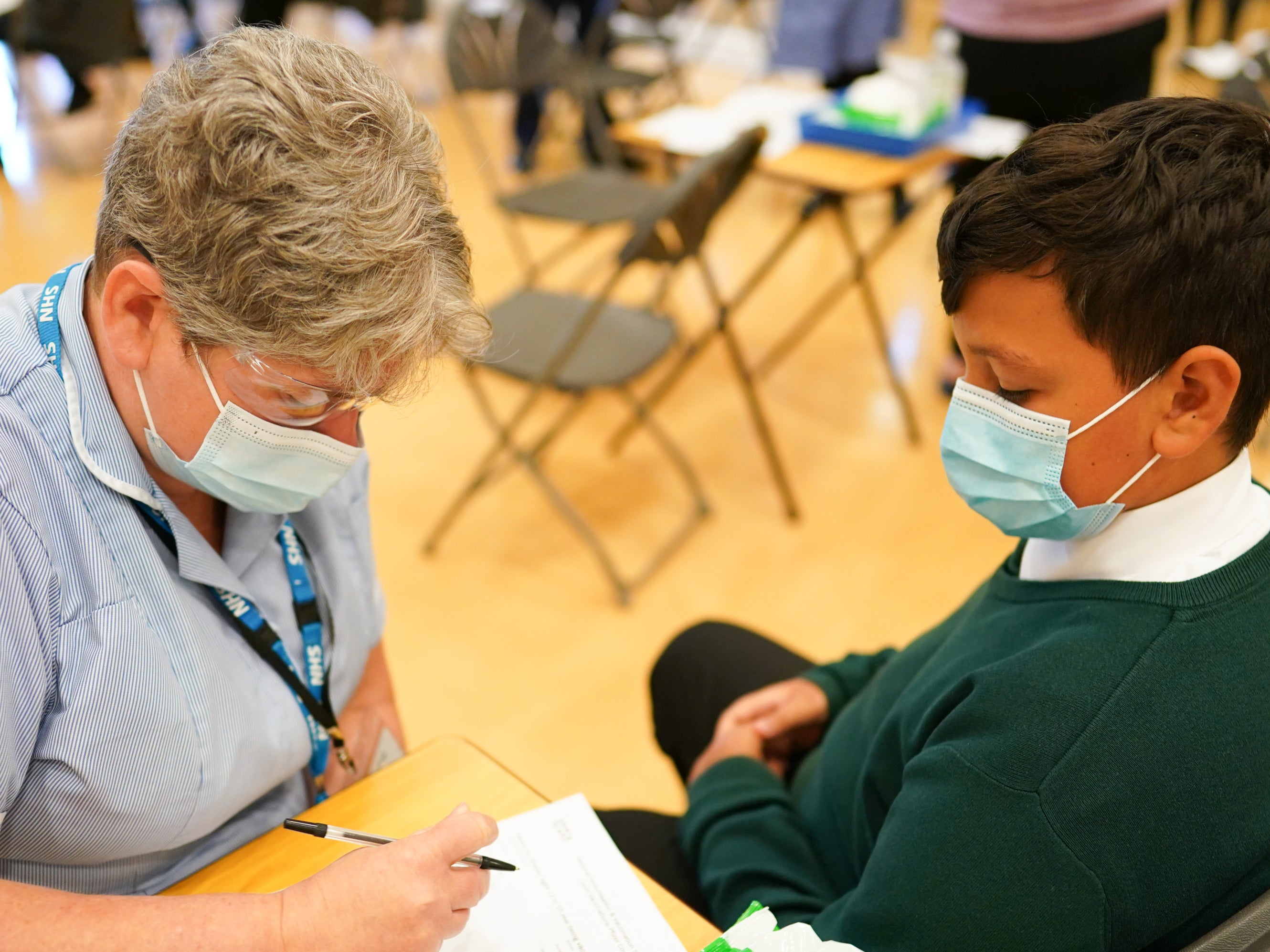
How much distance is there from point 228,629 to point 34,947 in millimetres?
333

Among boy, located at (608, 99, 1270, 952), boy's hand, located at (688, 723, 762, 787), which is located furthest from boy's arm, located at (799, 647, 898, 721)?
boy, located at (608, 99, 1270, 952)

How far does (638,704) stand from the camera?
7.82 feet

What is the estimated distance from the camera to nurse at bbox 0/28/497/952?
0.84m

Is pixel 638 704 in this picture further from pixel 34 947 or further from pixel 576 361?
pixel 34 947

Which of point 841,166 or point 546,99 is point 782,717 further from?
point 546,99

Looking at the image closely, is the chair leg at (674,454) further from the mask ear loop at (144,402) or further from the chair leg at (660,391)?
the mask ear loop at (144,402)

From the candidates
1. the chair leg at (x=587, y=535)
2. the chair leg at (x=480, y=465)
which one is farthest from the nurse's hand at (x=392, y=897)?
the chair leg at (x=480, y=465)

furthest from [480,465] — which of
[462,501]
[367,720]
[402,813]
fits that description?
[402,813]

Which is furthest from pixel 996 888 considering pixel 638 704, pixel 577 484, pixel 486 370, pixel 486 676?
pixel 577 484

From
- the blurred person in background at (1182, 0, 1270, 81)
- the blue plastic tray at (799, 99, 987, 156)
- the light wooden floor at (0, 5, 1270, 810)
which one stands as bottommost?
the light wooden floor at (0, 5, 1270, 810)

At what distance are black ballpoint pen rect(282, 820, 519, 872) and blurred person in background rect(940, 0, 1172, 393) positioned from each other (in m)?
2.16

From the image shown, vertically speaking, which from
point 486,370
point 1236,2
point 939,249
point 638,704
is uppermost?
point 939,249

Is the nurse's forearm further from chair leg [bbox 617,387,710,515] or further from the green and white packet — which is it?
chair leg [bbox 617,387,710,515]

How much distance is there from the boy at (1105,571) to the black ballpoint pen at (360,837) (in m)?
0.31
